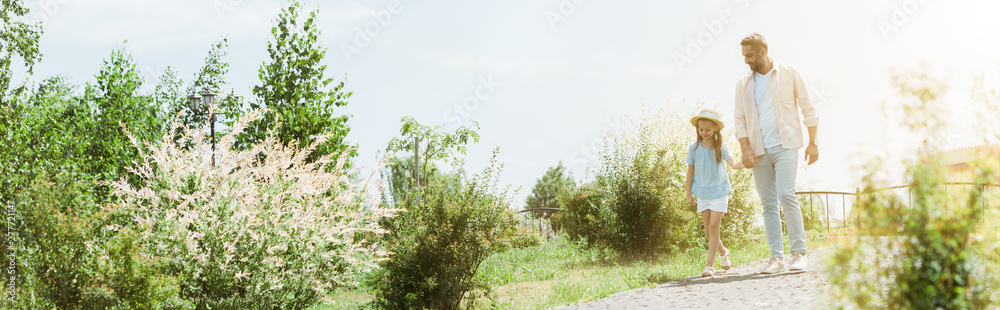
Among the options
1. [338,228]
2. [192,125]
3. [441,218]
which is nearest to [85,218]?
[338,228]

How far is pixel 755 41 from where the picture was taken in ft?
18.1

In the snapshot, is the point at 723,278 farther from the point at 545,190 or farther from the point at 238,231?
the point at 545,190

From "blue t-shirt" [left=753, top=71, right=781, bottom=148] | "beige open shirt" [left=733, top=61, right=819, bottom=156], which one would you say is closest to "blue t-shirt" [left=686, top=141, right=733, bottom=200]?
"beige open shirt" [left=733, top=61, right=819, bottom=156]

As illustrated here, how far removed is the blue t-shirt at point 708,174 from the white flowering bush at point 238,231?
3.01 meters

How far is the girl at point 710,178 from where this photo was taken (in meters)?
5.84

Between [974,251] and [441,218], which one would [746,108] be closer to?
[441,218]

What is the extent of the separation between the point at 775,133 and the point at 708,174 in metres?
0.79

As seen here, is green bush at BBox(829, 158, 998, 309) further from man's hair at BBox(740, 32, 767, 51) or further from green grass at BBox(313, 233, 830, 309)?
man's hair at BBox(740, 32, 767, 51)

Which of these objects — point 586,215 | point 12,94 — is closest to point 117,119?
point 12,94

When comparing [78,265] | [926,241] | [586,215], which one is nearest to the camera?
[926,241]

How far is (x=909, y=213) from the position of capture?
226cm

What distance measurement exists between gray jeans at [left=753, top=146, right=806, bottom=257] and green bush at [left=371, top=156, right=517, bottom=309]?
2420 millimetres

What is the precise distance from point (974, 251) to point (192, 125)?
1435 cm

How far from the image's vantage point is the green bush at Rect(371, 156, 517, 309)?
6.20m
